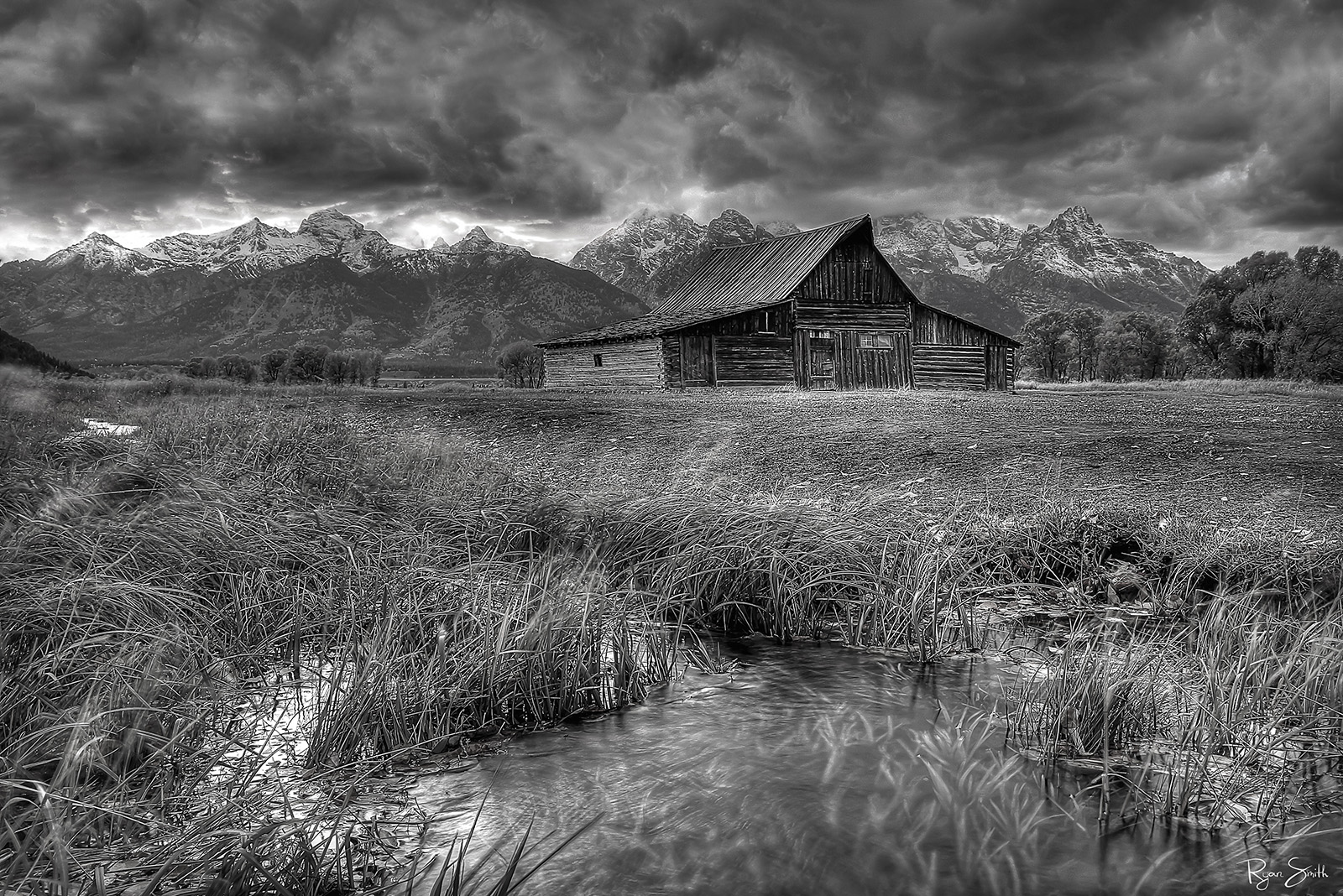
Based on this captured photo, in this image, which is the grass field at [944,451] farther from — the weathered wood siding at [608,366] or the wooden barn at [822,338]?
the weathered wood siding at [608,366]

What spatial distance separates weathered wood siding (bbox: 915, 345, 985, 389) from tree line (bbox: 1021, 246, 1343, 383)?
939 inches

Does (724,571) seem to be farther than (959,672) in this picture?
Yes

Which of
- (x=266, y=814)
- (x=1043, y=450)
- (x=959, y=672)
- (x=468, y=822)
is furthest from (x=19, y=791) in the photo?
(x=1043, y=450)

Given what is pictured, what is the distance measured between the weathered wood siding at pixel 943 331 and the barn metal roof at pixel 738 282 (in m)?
0.66

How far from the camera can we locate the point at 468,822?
2881mm

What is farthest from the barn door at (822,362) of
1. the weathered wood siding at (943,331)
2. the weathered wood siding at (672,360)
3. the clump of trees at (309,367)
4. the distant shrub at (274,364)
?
the distant shrub at (274,364)

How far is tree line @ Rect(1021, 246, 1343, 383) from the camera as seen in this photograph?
41375mm

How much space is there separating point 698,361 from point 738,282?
8096 millimetres

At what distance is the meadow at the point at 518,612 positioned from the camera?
278 centimetres

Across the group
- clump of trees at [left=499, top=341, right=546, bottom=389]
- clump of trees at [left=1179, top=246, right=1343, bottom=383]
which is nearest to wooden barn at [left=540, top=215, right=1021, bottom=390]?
clump of trees at [left=1179, top=246, right=1343, bottom=383]

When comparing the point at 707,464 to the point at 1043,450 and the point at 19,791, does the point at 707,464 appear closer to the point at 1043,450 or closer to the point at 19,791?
the point at 1043,450

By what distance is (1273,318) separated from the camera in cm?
4591

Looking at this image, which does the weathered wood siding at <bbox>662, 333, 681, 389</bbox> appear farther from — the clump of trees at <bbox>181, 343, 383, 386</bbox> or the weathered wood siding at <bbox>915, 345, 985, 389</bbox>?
the clump of trees at <bbox>181, 343, 383, 386</bbox>

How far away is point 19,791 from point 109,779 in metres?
0.31
